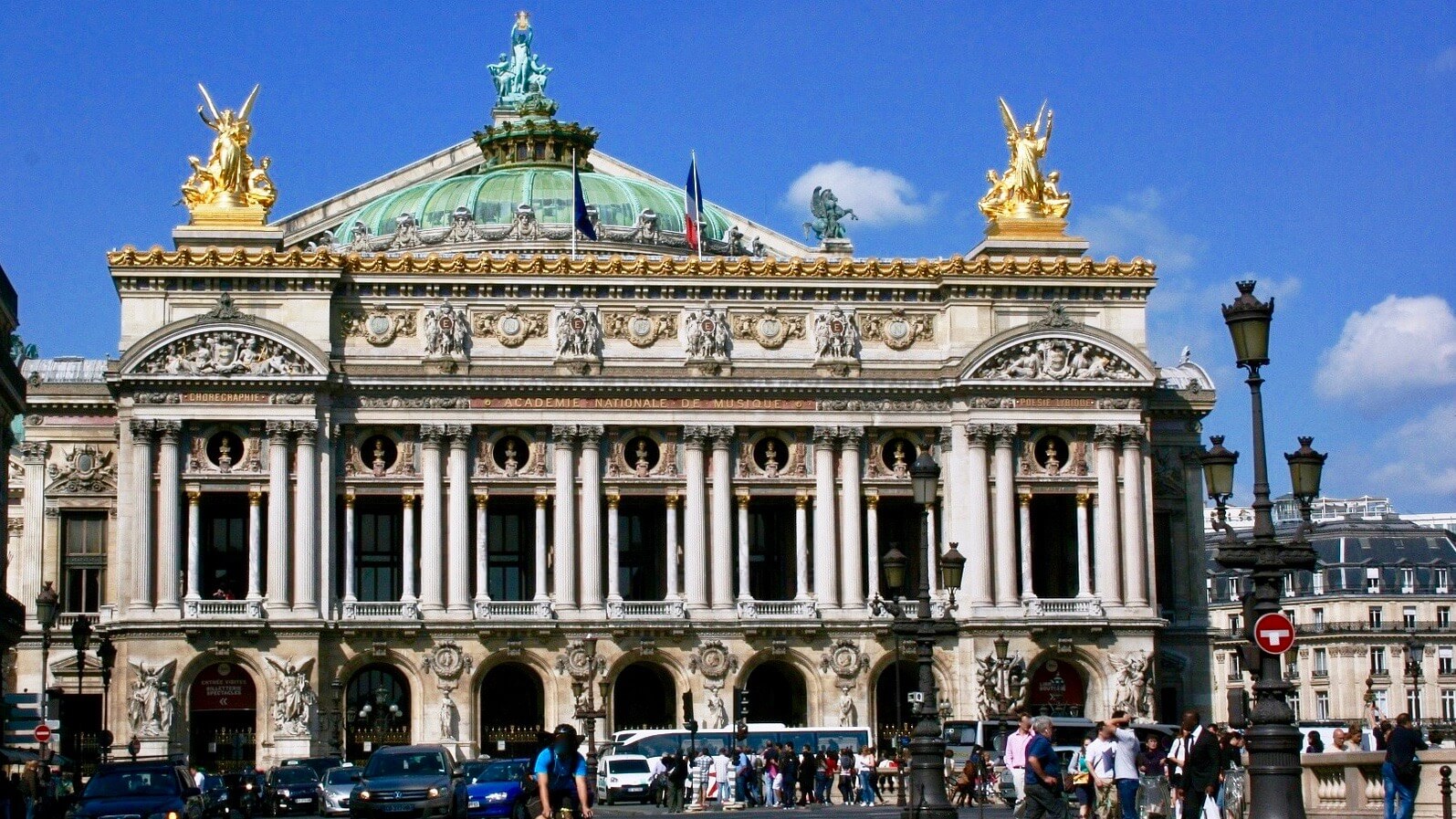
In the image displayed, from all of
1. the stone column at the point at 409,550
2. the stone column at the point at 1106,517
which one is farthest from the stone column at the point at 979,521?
the stone column at the point at 409,550

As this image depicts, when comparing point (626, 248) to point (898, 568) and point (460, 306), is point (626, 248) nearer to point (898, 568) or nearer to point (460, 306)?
point (460, 306)

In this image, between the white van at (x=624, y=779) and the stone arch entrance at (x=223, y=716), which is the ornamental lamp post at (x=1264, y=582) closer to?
the white van at (x=624, y=779)

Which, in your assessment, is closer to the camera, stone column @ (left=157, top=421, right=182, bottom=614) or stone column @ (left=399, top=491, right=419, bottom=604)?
stone column @ (left=157, top=421, right=182, bottom=614)

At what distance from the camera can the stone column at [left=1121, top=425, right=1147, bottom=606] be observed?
93.6 metres

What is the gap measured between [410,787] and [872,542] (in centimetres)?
4026

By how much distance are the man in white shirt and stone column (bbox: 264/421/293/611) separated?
164 feet

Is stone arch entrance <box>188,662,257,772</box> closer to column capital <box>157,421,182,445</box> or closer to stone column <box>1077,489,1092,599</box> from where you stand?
column capital <box>157,421,182,445</box>

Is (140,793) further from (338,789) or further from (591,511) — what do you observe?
(591,511)

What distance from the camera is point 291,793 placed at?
71750mm

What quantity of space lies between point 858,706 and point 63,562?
96.5 feet

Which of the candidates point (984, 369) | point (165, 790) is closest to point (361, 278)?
point (984, 369)

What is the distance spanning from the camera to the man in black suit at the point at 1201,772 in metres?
41.7

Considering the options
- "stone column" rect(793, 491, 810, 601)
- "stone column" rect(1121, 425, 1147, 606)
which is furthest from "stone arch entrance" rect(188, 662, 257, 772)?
"stone column" rect(1121, 425, 1147, 606)

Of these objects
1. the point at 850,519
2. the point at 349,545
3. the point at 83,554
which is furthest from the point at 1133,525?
the point at 83,554
